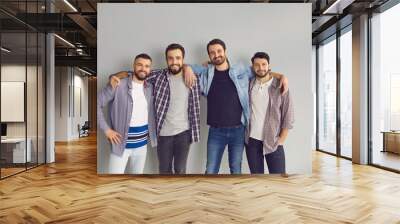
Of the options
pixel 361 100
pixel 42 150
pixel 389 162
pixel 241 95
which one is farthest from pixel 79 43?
pixel 389 162

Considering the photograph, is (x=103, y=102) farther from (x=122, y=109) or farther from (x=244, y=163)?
(x=244, y=163)

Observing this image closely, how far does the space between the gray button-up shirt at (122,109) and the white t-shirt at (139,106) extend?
1.9 inches

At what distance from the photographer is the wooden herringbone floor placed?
164 inches

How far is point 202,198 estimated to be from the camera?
5.07m

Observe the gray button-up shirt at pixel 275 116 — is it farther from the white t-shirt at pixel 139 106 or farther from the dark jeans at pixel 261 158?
the white t-shirt at pixel 139 106

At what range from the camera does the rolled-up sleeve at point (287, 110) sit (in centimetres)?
665

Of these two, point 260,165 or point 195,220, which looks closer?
point 195,220

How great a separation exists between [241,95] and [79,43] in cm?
804

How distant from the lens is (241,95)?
6.57m

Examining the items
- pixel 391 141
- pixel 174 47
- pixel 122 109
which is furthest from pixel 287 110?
pixel 122 109

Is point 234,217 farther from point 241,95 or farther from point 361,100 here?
point 361,100

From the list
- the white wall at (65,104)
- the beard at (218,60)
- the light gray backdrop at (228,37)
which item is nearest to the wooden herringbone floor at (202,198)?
the light gray backdrop at (228,37)

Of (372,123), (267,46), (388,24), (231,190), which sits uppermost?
(388,24)

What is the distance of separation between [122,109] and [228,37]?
7.11ft
